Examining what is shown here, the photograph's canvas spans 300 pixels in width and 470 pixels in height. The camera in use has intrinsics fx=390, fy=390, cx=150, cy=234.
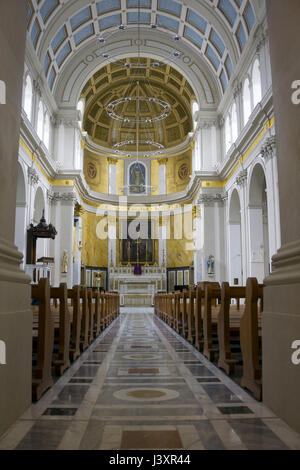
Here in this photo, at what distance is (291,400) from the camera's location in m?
2.38

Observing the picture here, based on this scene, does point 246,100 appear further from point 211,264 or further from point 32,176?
point 32,176

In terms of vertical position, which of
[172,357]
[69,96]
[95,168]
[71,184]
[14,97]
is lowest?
[172,357]

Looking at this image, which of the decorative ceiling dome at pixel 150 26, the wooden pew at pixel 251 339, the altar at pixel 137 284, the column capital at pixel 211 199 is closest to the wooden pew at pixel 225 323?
the wooden pew at pixel 251 339

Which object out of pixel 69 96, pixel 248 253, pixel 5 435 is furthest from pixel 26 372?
pixel 69 96

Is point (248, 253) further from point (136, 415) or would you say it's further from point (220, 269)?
point (136, 415)

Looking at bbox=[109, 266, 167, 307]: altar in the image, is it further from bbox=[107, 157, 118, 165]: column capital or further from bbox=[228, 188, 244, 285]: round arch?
bbox=[107, 157, 118, 165]: column capital

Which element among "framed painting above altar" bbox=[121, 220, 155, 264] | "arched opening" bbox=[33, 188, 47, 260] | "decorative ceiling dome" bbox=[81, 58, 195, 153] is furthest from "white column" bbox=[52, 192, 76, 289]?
"framed painting above altar" bbox=[121, 220, 155, 264]

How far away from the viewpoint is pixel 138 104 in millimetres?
23000

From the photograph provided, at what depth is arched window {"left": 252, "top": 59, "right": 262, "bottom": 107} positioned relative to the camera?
14496 millimetres

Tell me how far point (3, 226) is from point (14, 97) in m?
0.96

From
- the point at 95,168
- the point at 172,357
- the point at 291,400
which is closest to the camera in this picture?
the point at 291,400

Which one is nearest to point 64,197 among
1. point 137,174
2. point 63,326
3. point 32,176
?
point 32,176

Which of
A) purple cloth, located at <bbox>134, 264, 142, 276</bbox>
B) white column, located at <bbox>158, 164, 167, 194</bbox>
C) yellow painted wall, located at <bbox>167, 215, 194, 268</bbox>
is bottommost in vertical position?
purple cloth, located at <bbox>134, 264, 142, 276</bbox>

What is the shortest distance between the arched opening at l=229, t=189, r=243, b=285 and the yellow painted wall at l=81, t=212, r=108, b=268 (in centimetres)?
914
